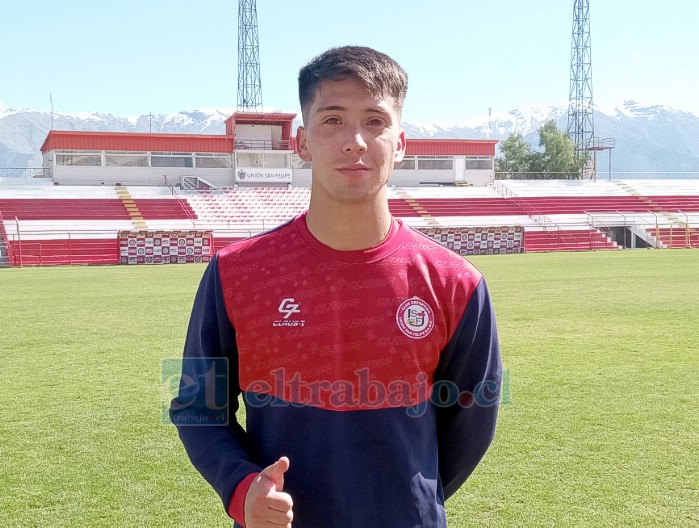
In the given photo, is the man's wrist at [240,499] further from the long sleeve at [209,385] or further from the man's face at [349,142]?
the man's face at [349,142]

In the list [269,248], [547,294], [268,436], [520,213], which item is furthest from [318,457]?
[520,213]

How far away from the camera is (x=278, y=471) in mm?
1438

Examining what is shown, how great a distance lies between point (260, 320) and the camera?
1744 millimetres

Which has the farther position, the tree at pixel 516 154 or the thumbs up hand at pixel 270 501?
the tree at pixel 516 154

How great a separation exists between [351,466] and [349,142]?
0.76m

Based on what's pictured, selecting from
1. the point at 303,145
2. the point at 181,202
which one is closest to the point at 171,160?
the point at 181,202

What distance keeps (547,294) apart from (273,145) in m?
28.5

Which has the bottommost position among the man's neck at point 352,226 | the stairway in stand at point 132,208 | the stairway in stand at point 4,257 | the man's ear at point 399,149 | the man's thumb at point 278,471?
the stairway in stand at point 4,257

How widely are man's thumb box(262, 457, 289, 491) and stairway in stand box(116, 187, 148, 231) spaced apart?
29.6 meters

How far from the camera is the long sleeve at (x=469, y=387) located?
177 centimetres

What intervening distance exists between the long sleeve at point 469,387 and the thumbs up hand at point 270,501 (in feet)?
1.72

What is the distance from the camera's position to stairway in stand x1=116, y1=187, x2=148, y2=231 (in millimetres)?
30422

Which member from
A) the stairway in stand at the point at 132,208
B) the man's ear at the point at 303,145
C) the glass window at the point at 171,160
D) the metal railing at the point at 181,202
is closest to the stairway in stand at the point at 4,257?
the stairway in stand at the point at 132,208

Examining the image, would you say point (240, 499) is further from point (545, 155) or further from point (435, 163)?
point (545, 155)
